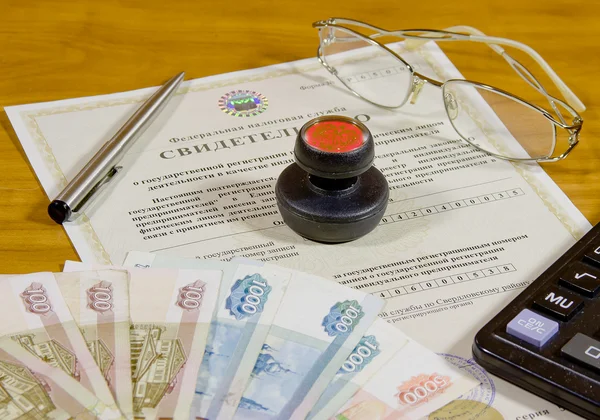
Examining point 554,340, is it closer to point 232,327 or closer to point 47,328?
point 232,327

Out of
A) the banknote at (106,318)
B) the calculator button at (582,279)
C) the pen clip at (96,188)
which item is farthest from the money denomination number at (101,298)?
the calculator button at (582,279)

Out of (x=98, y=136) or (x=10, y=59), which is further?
(x=10, y=59)

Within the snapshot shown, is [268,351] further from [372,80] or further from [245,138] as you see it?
[372,80]

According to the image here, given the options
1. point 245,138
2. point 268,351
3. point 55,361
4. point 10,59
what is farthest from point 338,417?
point 10,59

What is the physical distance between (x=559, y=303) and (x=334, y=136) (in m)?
0.21

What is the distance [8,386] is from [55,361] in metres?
0.03

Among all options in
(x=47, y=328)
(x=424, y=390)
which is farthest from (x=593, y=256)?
(x=47, y=328)

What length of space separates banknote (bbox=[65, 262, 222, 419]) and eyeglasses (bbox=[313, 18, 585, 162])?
324 mm

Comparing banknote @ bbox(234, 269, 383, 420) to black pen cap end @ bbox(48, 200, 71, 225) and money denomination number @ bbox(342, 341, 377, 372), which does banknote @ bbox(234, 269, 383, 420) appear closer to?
money denomination number @ bbox(342, 341, 377, 372)

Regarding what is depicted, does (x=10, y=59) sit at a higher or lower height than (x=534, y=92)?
lower

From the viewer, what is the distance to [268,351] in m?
0.59

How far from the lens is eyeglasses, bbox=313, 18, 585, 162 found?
0.80 m

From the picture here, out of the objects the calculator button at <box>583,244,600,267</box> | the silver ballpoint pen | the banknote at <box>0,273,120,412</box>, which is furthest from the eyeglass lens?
the banknote at <box>0,273,120,412</box>

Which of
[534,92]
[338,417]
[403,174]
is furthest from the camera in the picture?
[534,92]
